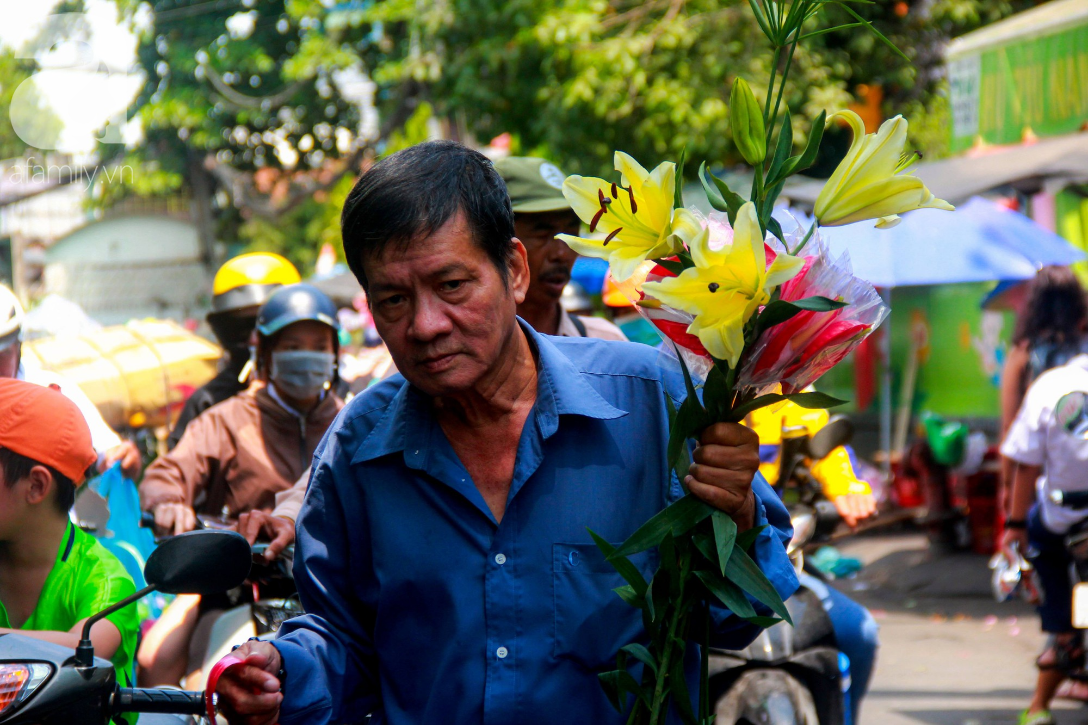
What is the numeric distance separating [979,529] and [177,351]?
22.5 feet

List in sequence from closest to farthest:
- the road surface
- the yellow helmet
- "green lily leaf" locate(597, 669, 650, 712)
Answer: "green lily leaf" locate(597, 669, 650, 712) < the yellow helmet < the road surface

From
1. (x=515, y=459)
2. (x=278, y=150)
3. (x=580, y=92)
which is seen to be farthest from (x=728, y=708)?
(x=278, y=150)

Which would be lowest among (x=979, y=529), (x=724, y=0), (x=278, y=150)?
(x=979, y=529)

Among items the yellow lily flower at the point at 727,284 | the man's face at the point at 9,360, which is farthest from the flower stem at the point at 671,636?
the man's face at the point at 9,360

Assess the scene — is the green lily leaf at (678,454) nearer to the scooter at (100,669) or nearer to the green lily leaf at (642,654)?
the green lily leaf at (642,654)

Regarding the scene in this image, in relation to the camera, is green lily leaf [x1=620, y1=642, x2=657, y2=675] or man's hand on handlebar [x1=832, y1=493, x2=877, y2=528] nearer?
green lily leaf [x1=620, y1=642, x2=657, y2=675]

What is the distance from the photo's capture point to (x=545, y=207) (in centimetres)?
396

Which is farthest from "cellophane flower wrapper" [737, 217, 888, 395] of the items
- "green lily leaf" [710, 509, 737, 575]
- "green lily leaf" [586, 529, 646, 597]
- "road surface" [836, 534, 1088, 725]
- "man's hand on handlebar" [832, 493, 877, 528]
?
"road surface" [836, 534, 1088, 725]

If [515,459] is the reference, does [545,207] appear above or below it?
above

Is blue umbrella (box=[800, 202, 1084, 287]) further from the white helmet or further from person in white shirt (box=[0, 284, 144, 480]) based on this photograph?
the white helmet

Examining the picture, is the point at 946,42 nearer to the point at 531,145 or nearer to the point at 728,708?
the point at 531,145

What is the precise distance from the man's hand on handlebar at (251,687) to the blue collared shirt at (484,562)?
5 cm

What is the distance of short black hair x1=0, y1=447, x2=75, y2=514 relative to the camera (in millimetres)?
2463

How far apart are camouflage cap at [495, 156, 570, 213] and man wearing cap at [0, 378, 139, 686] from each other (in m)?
1.84
